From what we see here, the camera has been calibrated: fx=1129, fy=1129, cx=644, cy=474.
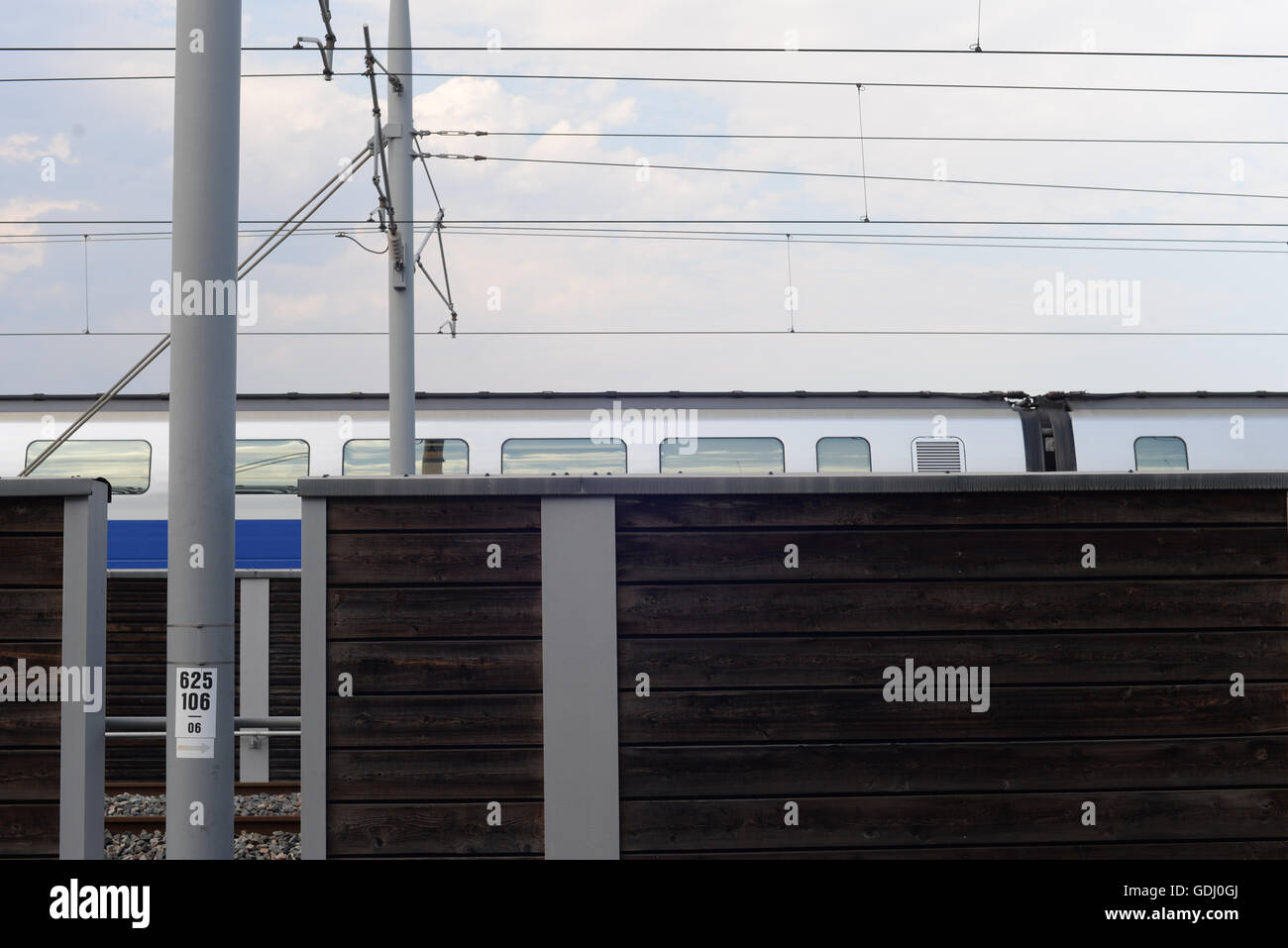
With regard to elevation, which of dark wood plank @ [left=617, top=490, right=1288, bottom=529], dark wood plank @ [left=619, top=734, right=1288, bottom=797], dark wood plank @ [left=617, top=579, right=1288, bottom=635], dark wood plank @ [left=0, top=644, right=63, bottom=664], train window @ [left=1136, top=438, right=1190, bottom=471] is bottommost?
dark wood plank @ [left=619, top=734, right=1288, bottom=797]

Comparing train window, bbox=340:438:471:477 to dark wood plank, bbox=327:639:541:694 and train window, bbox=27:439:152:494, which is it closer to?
train window, bbox=27:439:152:494

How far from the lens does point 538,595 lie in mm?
4910

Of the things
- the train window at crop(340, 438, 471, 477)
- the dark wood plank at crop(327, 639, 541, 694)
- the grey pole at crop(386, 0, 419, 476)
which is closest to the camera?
the dark wood plank at crop(327, 639, 541, 694)

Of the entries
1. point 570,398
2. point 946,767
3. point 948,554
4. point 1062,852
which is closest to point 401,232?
point 570,398

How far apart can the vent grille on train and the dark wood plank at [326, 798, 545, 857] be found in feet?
32.9

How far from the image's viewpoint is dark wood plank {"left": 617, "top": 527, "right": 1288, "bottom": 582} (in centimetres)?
497

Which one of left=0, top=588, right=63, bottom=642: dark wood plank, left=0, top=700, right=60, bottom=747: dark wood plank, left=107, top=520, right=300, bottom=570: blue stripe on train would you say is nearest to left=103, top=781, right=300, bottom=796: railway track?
left=107, top=520, right=300, bottom=570: blue stripe on train

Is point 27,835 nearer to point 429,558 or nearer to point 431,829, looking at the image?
point 431,829

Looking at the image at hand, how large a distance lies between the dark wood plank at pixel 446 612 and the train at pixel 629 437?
8.80 meters

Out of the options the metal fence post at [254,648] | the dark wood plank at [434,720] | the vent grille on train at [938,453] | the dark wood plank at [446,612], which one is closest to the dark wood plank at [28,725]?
the dark wood plank at [434,720]

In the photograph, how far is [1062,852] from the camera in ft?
16.2

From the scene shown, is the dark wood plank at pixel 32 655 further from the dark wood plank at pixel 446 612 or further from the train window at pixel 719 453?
the train window at pixel 719 453

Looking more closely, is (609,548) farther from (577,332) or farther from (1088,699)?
(577,332)
